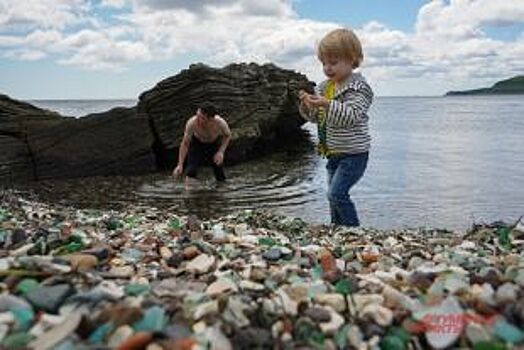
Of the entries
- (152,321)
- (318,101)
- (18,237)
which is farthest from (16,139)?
(152,321)

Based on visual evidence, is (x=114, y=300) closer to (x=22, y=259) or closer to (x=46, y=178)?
(x=22, y=259)

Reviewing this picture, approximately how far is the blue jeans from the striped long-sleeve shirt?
0.10 metres

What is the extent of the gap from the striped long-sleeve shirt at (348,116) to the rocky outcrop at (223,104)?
15.0m

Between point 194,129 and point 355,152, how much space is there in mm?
6706

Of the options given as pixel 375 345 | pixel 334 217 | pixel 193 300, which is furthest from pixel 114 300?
pixel 334 217

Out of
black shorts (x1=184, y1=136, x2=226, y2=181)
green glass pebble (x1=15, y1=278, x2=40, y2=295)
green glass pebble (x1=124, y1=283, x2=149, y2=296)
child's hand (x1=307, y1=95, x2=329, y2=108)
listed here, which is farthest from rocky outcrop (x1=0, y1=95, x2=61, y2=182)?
green glass pebble (x1=124, y1=283, x2=149, y2=296)

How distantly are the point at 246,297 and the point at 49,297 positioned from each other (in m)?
0.96

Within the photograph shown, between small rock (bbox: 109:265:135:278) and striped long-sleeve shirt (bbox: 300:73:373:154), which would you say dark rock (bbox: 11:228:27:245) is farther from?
striped long-sleeve shirt (bbox: 300:73:373:154)

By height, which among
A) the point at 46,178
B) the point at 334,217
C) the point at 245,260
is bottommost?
the point at 46,178

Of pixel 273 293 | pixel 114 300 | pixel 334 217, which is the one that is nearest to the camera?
pixel 114 300

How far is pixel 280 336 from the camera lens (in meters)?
2.99

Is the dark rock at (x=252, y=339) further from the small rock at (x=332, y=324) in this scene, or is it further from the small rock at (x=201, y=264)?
the small rock at (x=201, y=264)

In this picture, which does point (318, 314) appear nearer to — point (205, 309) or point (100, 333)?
point (205, 309)

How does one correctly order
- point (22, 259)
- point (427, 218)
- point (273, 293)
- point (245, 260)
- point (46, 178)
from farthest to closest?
point (46, 178)
point (427, 218)
point (245, 260)
point (22, 259)
point (273, 293)
